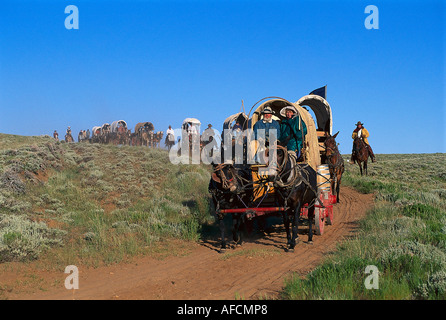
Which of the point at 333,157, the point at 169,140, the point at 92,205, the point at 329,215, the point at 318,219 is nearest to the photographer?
the point at 318,219

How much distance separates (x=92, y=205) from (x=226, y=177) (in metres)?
6.51

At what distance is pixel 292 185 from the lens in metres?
8.55

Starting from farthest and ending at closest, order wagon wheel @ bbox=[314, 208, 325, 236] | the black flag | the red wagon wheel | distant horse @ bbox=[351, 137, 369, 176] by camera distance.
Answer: distant horse @ bbox=[351, 137, 369, 176] → the black flag → the red wagon wheel → wagon wheel @ bbox=[314, 208, 325, 236]

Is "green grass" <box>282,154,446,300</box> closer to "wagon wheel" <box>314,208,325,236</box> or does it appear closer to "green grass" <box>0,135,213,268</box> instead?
"wagon wheel" <box>314,208,325,236</box>

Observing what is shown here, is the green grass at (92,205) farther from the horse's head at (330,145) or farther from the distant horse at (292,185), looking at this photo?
the horse's head at (330,145)

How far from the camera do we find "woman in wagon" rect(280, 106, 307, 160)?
9.58 m

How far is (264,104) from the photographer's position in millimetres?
10281

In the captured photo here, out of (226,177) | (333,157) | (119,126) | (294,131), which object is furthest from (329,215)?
(119,126)

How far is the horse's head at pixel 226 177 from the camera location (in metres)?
8.47

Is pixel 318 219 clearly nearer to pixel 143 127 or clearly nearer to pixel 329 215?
pixel 329 215

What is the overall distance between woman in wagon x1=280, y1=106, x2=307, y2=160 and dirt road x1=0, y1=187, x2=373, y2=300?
2.55 m

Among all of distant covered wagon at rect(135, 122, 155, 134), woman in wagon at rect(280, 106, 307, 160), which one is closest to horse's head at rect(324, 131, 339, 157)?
woman in wagon at rect(280, 106, 307, 160)

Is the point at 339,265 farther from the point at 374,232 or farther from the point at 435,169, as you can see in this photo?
the point at 435,169

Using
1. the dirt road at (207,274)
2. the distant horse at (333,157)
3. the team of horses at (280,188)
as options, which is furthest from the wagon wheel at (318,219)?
the distant horse at (333,157)
